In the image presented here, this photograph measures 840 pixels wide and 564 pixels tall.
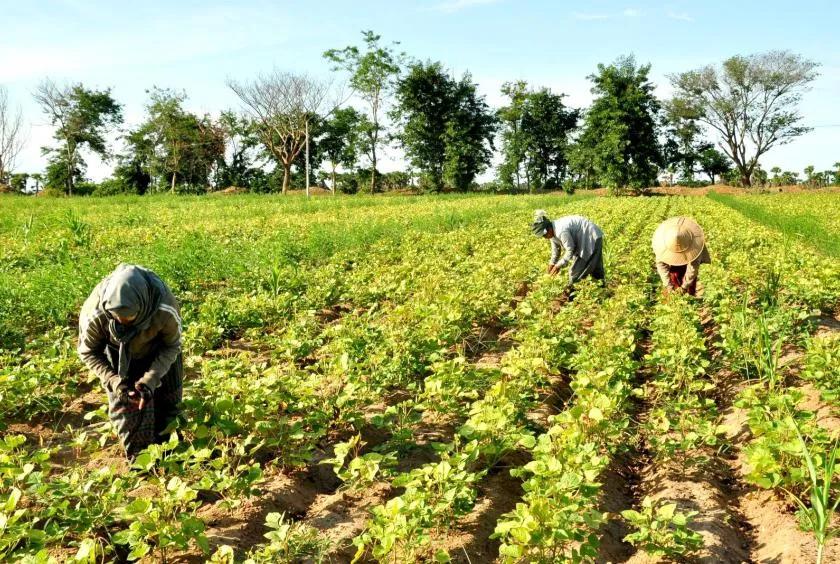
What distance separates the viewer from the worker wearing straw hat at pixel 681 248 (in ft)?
Answer: 22.6

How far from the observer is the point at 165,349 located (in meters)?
3.87

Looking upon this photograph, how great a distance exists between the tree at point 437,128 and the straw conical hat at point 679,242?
38086 millimetres

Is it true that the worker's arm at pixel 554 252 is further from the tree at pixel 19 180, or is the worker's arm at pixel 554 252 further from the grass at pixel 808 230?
the tree at pixel 19 180

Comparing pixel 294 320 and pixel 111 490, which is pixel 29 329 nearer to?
pixel 294 320

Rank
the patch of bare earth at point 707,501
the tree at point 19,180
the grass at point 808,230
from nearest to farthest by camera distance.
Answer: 1. the patch of bare earth at point 707,501
2. the grass at point 808,230
3. the tree at point 19,180

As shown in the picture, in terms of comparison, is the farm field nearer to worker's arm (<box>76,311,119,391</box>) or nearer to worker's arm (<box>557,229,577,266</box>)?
worker's arm (<box>557,229,577,266</box>)

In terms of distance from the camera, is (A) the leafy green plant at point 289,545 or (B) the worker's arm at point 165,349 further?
(B) the worker's arm at point 165,349

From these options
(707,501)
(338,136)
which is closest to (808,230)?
(707,501)

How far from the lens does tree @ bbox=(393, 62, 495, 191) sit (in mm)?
44781

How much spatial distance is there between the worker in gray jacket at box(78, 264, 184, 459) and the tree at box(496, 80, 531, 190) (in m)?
48.4

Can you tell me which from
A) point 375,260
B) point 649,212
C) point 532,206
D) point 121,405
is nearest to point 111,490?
point 121,405

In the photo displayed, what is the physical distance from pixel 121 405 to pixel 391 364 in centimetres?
204

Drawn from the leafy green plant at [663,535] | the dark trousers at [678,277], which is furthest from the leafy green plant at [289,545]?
the dark trousers at [678,277]

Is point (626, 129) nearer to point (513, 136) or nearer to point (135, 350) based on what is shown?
point (513, 136)
